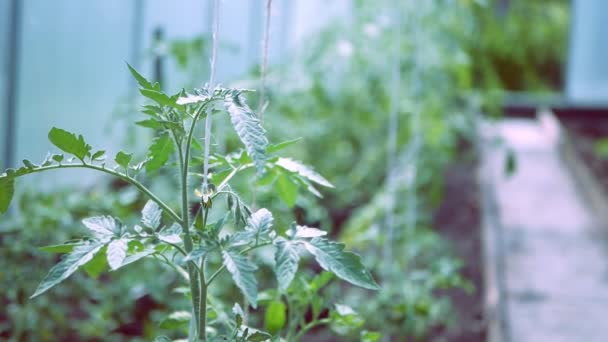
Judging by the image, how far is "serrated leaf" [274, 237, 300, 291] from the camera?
870 millimetres

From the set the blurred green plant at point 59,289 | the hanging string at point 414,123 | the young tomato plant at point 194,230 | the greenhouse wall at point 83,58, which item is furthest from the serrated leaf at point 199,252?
the hanging string at point 414,123

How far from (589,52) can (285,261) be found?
28.5ft

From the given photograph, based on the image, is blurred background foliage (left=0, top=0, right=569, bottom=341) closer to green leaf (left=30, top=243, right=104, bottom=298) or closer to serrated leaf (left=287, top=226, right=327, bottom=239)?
serrated leaf (left=287, top=226, right=327, bottom=239)

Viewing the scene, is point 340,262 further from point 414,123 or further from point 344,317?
point 414,123

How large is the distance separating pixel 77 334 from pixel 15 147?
0.74 m


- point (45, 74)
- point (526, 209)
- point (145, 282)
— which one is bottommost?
point (526, 209)

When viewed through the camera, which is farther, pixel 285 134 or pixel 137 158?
pixel 285 134

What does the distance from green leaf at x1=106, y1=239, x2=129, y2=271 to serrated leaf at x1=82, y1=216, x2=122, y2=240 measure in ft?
0.09

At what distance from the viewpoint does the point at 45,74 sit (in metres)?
3.09

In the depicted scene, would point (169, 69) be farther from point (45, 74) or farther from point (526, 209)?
point (526, 209)

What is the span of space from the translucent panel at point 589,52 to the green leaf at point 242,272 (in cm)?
864

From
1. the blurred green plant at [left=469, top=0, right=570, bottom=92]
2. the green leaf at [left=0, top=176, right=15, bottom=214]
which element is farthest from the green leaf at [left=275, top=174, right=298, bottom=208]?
the blurred green plant at [left=469, top=0, right=570, bottom=92]

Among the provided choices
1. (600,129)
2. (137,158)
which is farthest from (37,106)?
(600,129)

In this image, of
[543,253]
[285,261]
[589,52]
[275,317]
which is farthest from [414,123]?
[589,52]
